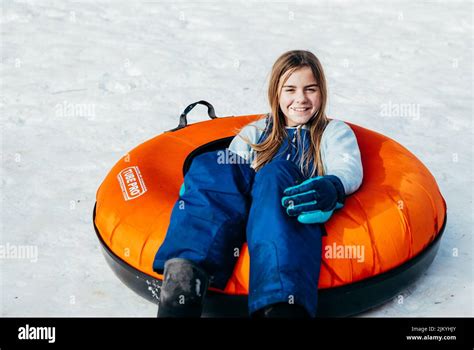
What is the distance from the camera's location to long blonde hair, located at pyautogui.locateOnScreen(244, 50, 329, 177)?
2.69 meters

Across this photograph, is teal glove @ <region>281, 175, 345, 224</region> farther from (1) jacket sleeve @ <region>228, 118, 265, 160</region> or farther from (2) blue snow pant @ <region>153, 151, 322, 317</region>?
(1) jacket sleeve @ <region>228, 118, 265, 160</region>

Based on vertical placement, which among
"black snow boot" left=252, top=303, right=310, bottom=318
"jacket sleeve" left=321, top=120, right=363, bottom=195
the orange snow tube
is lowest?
"black snow boot" left=252, top=303, right=310, bottom=318

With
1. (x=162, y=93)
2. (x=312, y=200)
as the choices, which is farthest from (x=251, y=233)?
(x=162, y=93)

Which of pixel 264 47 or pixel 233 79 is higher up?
pixel 264 47

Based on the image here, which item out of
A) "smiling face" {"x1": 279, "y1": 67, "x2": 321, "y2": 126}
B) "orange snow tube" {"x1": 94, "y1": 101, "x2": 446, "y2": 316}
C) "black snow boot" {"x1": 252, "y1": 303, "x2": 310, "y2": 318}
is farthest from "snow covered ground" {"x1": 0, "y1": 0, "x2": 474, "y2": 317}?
"smiling face" {"x1": 279, "y1": 67, "x2": 321, "y2": 126}

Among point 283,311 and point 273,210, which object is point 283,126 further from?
point 283,311

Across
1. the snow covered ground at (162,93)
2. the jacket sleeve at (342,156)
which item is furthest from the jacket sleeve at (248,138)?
the snow covered ground at (162,93)

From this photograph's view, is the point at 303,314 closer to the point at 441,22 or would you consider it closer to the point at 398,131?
the point at 398,131

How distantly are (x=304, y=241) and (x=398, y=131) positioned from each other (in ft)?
8.04

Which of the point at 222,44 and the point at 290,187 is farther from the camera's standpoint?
the point at 222,44

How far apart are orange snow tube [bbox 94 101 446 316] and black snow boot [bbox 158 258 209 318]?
195 millimetres

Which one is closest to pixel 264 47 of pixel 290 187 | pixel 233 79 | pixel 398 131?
pixel 233 79

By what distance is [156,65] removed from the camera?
5.58m

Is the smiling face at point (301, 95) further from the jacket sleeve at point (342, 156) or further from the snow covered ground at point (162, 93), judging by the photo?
the snow covered ground at point (162, 93)
